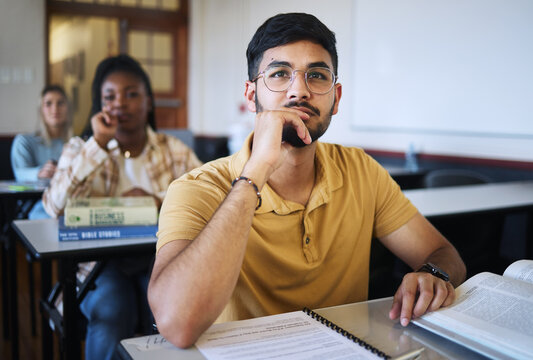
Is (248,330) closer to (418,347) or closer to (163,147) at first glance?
(418,347)

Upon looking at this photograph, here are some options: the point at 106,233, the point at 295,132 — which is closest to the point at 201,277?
the point at 295,132

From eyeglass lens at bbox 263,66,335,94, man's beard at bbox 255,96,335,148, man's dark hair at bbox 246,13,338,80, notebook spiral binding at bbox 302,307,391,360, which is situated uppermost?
man's dark hair at bbox 246,13,338,80

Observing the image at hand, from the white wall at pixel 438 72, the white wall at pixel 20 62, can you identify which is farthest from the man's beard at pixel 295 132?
the white wall at pixel 20 62

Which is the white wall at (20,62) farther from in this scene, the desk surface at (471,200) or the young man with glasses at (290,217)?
the young man with glasses at (290,217)

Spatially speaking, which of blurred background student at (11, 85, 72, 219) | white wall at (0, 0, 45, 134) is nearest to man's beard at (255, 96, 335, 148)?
blurred background student at (11, 85, 72, 219)

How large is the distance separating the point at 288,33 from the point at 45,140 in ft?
9.39

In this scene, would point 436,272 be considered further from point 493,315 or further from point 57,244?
point 57,244

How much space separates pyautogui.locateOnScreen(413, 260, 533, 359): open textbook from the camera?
0.78m

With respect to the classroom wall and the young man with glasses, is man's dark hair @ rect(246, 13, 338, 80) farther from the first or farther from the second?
the classroom wall

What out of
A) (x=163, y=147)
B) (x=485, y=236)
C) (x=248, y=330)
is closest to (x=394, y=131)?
(x=485, y=236)

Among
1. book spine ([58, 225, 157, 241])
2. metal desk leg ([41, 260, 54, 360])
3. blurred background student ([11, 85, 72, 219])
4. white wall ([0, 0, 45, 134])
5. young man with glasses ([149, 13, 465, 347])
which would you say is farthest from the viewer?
white wall ([0, 0, 45, 134])

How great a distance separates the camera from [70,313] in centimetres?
153

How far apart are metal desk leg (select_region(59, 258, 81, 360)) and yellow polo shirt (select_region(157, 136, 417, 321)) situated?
0.57m

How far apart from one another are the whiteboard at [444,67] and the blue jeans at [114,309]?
259 centimetres
